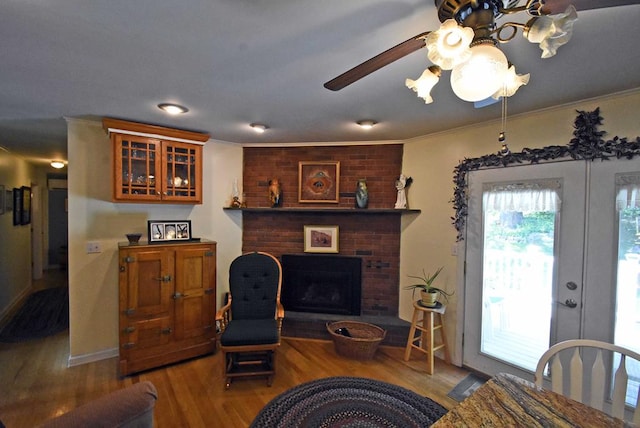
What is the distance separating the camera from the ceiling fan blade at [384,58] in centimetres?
96

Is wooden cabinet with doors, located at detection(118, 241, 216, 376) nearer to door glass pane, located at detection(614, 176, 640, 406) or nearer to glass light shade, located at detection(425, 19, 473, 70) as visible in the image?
glass light shade, located at detection(425, 19, 473, 70)

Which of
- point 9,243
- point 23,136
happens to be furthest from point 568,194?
point 9,243

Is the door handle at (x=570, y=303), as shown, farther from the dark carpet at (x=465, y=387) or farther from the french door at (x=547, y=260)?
the dark carpet at (x=465, y=387)

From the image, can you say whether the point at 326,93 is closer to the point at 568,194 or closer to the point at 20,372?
the point at 568,194

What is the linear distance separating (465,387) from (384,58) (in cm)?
271

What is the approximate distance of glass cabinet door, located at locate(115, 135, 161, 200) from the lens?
8.53 ft

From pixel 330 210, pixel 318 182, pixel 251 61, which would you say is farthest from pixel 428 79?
pixel 318 182

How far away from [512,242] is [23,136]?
532 centimetres

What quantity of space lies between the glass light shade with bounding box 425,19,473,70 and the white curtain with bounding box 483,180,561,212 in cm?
198

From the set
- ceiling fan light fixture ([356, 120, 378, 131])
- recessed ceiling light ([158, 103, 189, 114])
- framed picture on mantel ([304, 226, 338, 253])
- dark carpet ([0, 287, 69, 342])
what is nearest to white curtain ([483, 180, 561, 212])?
ceiling fan light fixture ([356, 120, 378, 131])

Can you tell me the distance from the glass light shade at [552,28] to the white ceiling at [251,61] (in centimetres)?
49

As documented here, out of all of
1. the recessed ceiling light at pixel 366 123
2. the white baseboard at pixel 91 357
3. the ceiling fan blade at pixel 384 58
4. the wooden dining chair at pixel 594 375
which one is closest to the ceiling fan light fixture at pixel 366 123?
the recessed ceiling light at pixel 366 123

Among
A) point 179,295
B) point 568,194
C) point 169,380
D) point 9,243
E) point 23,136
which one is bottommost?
point 169,380

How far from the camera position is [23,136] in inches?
127
